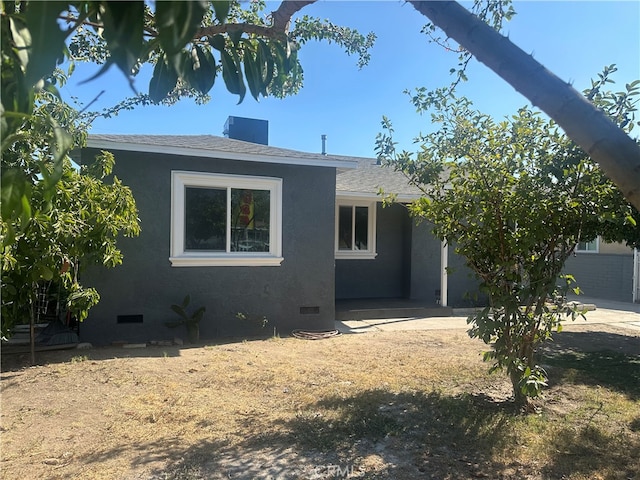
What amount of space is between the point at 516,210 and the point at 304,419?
293cm

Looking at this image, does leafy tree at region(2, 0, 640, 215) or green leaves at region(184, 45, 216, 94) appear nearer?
leafy tree at region(2, 0, 640, 215)

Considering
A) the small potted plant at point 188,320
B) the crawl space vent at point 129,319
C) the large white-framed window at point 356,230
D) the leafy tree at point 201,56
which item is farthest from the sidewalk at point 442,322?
the leafy tree at point 201,56

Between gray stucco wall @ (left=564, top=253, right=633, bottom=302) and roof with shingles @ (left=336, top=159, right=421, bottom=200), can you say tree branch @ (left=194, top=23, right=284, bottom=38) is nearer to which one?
roof with shingles @ (left=336, top=159, right=421, bottom=200)

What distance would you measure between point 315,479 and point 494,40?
10.1 ft

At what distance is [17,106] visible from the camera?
1067 mm

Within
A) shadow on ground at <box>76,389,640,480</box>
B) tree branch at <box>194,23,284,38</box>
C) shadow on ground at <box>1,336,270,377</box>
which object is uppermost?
tree branch at <box>194,23,284,38</box>

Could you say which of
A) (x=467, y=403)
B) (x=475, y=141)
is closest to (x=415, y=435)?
(x=467, y=403)

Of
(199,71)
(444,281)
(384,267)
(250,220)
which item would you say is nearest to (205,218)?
(250,220)

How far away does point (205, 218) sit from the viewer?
813 centimetres

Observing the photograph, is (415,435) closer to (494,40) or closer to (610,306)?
(494,40)

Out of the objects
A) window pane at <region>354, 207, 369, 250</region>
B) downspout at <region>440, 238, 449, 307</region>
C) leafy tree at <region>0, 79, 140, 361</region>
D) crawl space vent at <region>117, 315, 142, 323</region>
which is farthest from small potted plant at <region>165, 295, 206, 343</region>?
downspout at <region>440, 238, 449, 307</region>

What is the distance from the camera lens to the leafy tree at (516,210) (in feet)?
13.8

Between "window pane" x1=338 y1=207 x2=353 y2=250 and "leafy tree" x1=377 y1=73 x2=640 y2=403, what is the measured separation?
23.9ft

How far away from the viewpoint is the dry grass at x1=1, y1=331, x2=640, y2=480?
135 inches
